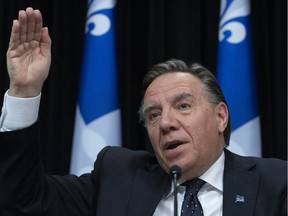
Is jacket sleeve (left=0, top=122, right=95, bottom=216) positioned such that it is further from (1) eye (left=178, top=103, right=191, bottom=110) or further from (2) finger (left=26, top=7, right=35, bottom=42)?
(1) eye (left=178, top=103, right=191, bottom=110)

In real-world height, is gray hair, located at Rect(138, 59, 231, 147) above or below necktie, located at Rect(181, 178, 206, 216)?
above

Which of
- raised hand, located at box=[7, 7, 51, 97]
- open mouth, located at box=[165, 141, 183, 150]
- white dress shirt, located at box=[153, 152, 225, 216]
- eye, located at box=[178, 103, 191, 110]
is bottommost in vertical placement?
white dress shirt, located at box=[153, 152, 225, 216]

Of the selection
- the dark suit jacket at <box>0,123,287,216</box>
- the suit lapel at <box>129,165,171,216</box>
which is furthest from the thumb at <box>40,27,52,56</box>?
the suit lapel at <box>129,165,171,216</box>

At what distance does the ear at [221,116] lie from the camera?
2203mm

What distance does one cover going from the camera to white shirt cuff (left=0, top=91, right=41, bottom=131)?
187cm

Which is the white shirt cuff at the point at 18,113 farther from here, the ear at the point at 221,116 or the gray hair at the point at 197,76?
the ear at the point at 221,116

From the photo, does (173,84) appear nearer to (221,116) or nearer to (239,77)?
(221,116)

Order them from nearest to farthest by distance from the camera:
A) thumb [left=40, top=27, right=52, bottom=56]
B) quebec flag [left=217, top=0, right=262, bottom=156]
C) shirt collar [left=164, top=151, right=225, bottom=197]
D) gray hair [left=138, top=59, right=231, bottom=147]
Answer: thumb [left=40, top=27, right=52, bottom=56], shirt collar [left=164, top=151, right=225, bottom=197], gray hair [left=138, top=59, right=231, bottom=147], quebec flag [left=217, top=0, right=262, bottom=156]

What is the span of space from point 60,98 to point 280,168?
4.42ft

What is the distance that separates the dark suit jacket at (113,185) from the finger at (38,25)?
12.2 inches

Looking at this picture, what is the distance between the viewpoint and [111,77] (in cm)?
287

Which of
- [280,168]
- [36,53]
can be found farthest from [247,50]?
[36,53]

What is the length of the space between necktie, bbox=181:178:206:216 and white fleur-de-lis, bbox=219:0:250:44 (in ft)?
3.32

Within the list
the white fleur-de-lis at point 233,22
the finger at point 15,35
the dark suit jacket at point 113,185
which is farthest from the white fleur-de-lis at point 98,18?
the finger at point 15,35
